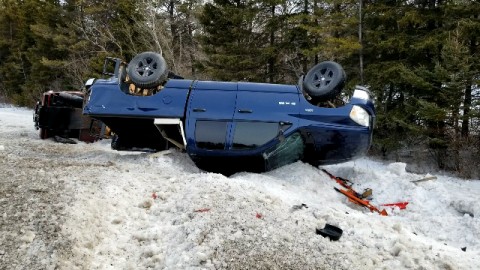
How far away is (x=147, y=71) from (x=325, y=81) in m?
3.07

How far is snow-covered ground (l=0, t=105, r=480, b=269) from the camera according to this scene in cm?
335

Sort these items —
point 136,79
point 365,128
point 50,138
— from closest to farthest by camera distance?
point 365,128 → point 136,79 → point 50,138

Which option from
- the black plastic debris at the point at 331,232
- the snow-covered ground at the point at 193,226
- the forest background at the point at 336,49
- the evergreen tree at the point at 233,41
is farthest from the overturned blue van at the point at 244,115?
the evergreen tree at the point at 233,41

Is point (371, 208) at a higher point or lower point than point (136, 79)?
lower

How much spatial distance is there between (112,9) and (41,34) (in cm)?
764

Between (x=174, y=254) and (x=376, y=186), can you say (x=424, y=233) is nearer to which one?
(x=376, y=186)

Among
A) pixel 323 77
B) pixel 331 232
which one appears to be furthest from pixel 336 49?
pixel 331 232

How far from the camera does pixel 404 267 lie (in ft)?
11.2

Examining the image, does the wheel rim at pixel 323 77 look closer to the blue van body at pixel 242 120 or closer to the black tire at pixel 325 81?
the black tire at pixel 325 81

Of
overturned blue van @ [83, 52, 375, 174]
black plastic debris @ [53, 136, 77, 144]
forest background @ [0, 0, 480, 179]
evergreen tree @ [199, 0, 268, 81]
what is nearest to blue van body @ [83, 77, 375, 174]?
overturned blue van @ [83, 52, 375, 174]

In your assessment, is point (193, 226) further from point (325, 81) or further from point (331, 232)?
point (325, 81)

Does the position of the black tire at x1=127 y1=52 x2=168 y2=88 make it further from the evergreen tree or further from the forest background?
the evergreen tree

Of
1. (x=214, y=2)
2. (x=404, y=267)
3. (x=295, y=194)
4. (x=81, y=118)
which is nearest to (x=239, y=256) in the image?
(x=404, y=267)

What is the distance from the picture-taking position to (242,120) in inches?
255
